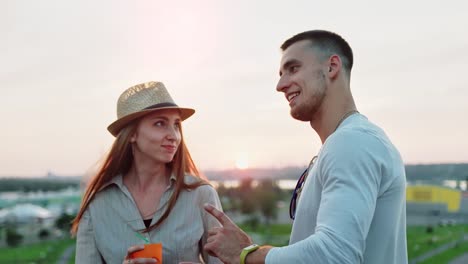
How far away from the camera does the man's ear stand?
221cm

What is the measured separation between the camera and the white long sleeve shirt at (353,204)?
1.82m

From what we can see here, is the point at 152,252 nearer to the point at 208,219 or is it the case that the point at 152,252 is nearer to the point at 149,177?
the point at 208,219

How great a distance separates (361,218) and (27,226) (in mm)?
59746

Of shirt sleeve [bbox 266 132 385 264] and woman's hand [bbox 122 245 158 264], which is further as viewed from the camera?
woman's hand [bbox 122 245 158 264]

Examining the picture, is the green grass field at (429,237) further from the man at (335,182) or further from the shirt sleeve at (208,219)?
the man at (335,182)

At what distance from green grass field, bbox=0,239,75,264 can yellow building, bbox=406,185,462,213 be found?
136ft

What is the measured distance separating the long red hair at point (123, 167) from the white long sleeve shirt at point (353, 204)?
4.31 ft

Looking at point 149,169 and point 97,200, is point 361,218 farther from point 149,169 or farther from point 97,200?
point 97,200

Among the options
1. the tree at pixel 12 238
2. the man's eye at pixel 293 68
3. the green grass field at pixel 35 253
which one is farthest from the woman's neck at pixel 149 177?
the tree at pixel 12 238

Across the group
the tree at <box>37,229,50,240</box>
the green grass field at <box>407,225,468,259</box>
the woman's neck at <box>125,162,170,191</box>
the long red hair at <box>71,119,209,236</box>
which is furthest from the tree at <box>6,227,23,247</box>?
the woman's neck at <box>125,162,170,191</box>

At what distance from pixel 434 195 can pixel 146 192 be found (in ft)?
250

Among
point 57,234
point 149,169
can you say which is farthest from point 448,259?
point 149,169

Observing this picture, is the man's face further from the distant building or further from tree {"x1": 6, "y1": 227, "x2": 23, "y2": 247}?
the distant building

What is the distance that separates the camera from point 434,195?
74.6 meters
